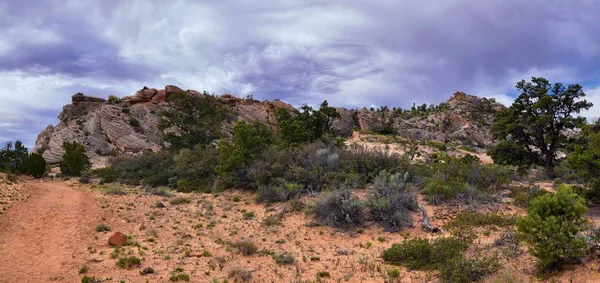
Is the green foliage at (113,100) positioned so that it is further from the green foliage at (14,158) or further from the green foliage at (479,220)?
the green foliage at (479,220)

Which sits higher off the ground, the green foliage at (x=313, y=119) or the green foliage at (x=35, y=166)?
the green foliage at (x=313, y=119)

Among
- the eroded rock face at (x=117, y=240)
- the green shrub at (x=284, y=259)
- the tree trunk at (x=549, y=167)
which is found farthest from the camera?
the tree trunk at (x=549, y=167)

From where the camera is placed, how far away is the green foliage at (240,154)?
69.0 ft

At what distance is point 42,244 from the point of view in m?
11.1

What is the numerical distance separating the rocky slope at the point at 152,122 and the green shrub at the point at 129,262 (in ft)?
104

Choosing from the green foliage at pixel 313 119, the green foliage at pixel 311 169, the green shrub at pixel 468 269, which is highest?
the green foliage at pixel 313 119

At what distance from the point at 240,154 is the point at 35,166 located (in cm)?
1770

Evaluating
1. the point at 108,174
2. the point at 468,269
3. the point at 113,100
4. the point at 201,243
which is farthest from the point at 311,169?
the point at 113,100

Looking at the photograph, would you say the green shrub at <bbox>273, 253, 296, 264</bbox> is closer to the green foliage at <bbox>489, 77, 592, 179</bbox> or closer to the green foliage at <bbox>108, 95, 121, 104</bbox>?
the green foliage at <bbox>489, 77, 592, 179</bbox>

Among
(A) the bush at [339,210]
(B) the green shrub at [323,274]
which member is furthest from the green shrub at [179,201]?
(B) the green shrub at [323,274]

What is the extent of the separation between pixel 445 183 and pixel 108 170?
2533 centimetres

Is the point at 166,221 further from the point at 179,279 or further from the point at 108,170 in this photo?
the point at 108,170

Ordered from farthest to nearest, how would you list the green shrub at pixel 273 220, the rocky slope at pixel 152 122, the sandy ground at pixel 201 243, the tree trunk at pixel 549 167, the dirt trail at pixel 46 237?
the rocky slope at pixel 152 122 < the tree trunk at pixel 549 167 < the green shrub at pixel 273 220 < the dirt trail at pixel 46 237 < the sandy ground at pixel 201 243

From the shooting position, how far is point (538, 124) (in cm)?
→ 2130
